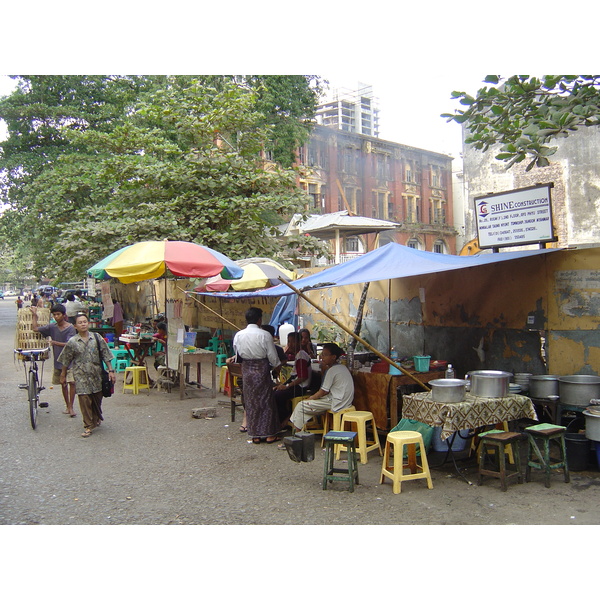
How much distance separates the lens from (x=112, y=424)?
8602 millimetres

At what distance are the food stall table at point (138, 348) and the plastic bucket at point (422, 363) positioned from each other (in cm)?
684

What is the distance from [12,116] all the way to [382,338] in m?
18.0

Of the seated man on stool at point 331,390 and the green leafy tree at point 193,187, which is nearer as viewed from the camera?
the seated man on stool at point 331,390

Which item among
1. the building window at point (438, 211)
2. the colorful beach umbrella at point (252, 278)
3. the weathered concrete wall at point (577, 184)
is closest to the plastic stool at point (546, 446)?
the colorful beach umbrella at point (252, 278)

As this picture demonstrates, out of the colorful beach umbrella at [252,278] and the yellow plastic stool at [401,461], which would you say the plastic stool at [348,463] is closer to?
the yellow plastic stool at [401,461]

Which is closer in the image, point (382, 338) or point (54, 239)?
point (382, 338)

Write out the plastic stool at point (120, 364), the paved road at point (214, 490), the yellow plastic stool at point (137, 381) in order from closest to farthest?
1. the paved road at point (214, 490)
2. the yellow plastic stool at point (137, 381)
3. the plastic stool at point (120, 364)

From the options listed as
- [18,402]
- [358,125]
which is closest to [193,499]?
[18,402]

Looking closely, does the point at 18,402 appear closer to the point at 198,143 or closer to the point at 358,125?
the point at 198,143

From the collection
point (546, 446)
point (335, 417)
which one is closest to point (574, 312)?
point (546, 446)

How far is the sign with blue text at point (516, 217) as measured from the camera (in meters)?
7.60

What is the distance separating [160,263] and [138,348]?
4.98 metres

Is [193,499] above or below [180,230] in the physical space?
below

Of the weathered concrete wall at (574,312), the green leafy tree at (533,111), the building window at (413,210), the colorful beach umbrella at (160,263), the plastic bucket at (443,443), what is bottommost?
the plastic bucket at (443,443)
